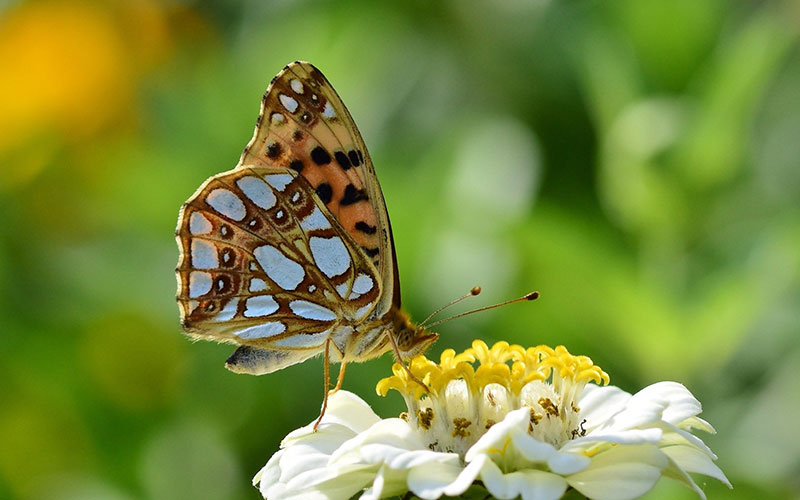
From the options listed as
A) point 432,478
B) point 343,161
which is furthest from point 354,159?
point 432,478

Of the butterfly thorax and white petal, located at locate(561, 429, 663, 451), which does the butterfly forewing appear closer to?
the butterfly thorax

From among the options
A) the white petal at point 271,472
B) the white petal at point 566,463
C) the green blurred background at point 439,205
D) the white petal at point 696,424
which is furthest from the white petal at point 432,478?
the green blurred background at point 439,205

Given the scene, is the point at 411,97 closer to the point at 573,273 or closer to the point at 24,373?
the point at 573,273

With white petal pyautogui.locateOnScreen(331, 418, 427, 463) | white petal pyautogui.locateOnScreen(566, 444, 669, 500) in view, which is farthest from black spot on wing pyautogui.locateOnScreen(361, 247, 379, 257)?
white petal pyautogui.locateOnScreen(566, 444, 669, 500)

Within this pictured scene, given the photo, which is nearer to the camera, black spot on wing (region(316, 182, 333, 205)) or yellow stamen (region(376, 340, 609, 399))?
yellow stamen (region(376, 340, 609, 399))

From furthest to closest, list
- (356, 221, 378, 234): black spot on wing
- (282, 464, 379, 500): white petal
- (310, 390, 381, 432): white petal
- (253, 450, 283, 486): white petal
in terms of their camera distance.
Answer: (356, 221, 378, 234): black spot on wing, (310, 390, 381, 432): white petal, (253, 450, 283, 486): white petal, (282, 464, 379, 500): white petal

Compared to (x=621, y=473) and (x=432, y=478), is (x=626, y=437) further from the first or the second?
(x=432, y=478)

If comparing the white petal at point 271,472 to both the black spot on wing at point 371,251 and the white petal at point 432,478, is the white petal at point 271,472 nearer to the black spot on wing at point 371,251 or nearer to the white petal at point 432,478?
the white petal at point 432,478

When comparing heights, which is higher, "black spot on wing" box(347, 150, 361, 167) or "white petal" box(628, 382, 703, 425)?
"black spot on wing" box(347, 150, 361, 167)
